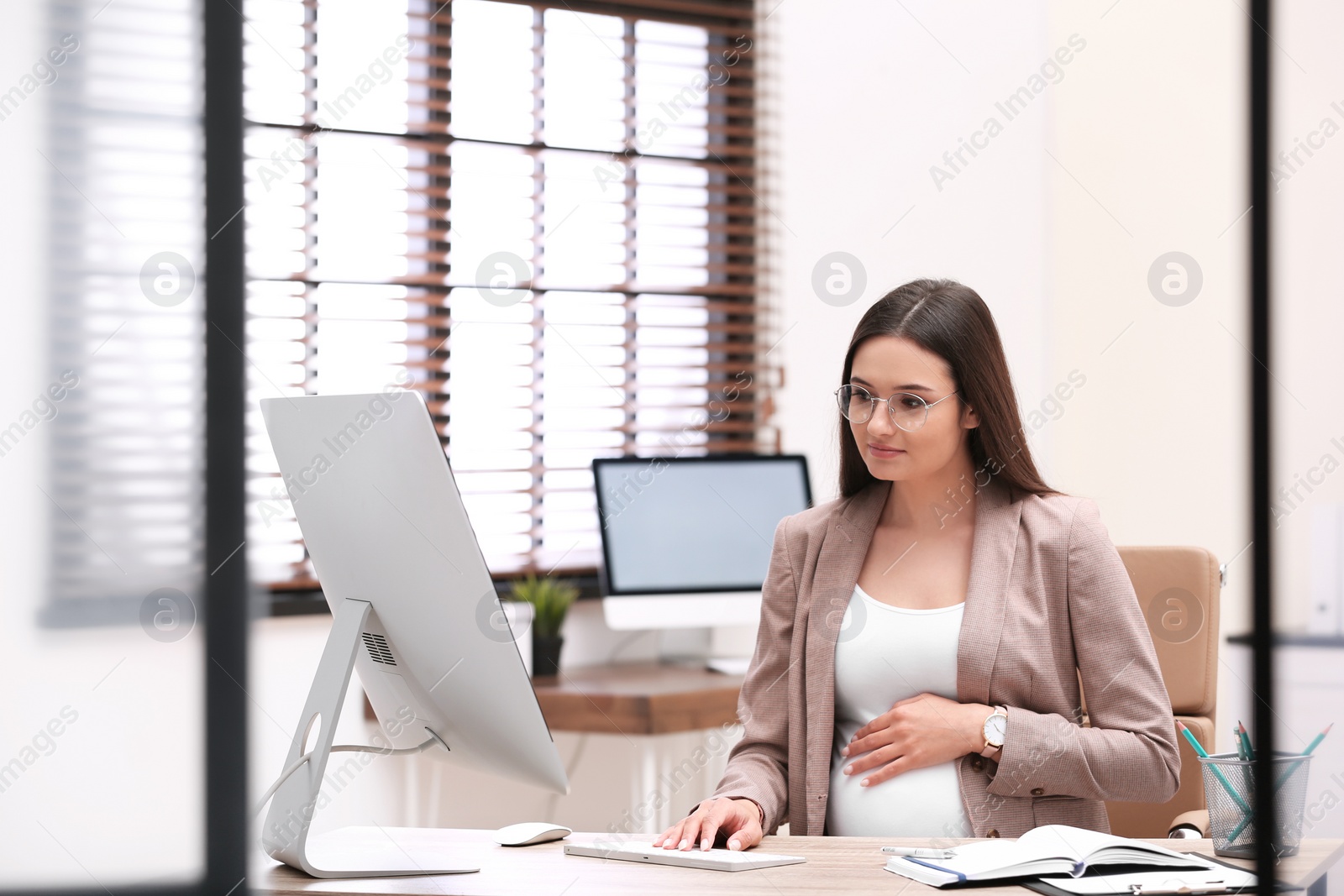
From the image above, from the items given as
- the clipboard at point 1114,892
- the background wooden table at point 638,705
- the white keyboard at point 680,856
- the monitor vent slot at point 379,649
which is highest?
the monitor vent slot at point 379,649

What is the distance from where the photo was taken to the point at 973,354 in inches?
59.3

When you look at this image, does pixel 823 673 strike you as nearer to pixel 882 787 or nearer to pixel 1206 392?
pixel 882 787

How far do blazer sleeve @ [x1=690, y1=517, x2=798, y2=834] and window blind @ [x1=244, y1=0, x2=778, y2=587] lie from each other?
1478 mm

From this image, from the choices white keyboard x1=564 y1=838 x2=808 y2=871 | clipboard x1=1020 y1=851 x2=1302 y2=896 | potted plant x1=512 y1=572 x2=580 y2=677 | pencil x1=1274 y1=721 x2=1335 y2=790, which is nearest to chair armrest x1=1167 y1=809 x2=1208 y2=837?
clipboard x1=1020 y1=851 x2=1302 y2=896

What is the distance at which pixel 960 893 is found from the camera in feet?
3.43

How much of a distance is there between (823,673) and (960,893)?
1.53 ft

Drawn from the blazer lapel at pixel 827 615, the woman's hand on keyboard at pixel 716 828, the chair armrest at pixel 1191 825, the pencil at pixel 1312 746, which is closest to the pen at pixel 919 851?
the woman's hand on keyboard at pixel 716 828

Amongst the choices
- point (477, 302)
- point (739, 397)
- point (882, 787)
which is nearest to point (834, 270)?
point (739, 397)

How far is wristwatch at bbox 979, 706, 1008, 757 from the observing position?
Result: 1.38m

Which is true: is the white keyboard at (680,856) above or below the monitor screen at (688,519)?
below

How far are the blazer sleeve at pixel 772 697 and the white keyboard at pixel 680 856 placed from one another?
24cm

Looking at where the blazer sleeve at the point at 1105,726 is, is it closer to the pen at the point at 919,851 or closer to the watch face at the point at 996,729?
the watch face at the point at 996,729

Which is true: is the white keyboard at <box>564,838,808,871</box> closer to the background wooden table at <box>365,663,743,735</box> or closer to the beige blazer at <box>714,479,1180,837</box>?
the beige blazer at <box>714,479,1180,837</box>

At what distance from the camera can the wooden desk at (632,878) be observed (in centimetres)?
105
